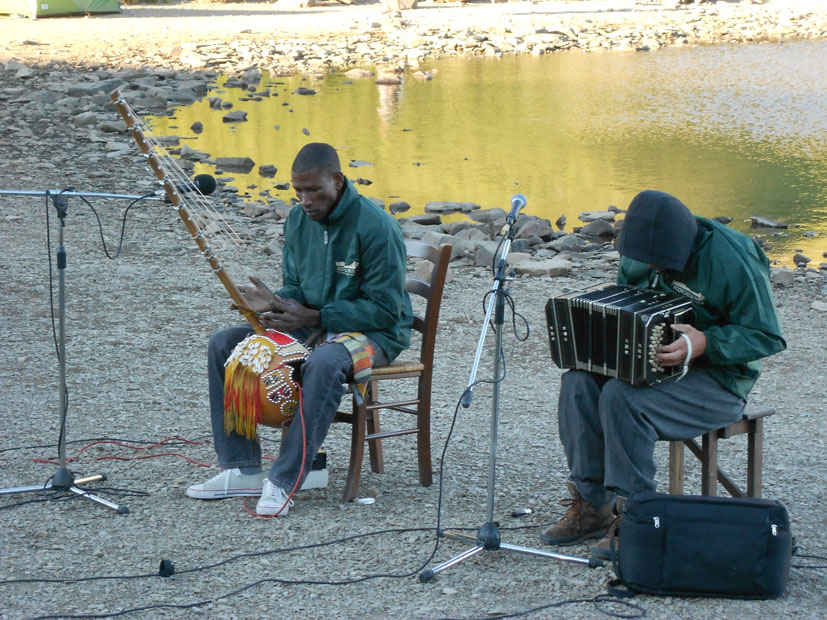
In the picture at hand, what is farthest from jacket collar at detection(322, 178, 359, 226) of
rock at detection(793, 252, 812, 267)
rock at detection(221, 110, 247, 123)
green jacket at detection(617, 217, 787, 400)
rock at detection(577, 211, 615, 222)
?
rock at detection(221, 110, 247, 123)

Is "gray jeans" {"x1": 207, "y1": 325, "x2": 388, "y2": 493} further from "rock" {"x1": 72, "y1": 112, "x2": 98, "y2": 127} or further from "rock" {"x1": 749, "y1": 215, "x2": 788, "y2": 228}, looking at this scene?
"rock" {"x1": 72, "y1": 112, "x2": 98, "y2": 127}

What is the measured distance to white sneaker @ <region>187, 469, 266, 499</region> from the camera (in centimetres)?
442

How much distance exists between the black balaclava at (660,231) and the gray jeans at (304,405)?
1196mm

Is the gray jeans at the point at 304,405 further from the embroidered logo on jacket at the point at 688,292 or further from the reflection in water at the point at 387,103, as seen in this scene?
the reflection in water at the point at 387,103

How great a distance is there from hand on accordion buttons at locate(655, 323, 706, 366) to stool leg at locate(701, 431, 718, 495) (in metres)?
0.39

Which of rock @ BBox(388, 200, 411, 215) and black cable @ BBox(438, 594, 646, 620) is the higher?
black cable @ BBox(438, 594, 646, 620)

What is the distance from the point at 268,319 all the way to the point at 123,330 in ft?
10.9

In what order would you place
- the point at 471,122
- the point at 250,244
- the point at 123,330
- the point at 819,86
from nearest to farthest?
the point at 123,330, the point at 250,244, the point at 471,122, the point at 819,86

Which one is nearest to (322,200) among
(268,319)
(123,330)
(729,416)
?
(268,319)

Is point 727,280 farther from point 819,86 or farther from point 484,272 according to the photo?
point 819,86

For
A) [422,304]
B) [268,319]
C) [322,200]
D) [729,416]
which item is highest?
[322,200]

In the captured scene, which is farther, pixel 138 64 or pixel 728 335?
pixel 138 64

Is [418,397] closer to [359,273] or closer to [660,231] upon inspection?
[359,273]

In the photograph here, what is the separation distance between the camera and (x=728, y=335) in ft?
12.2
